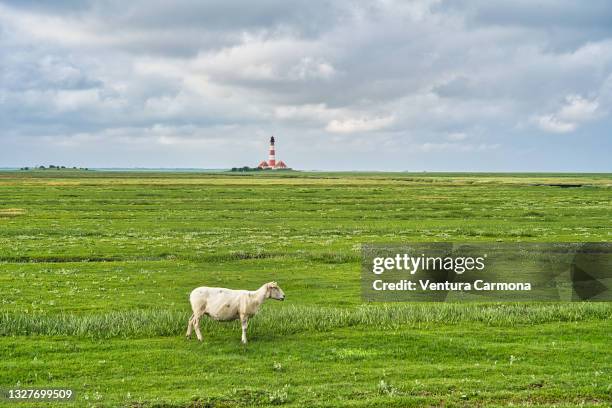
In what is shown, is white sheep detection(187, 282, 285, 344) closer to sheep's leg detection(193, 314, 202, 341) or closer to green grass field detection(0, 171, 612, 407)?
sheep's leg detection(193, 314, 202, 341)

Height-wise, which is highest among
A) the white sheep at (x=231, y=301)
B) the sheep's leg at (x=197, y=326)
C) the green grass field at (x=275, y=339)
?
the white sheep at (x=231, y=301)

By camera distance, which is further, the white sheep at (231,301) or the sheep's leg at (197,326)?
the sheep's leg at (197,326)

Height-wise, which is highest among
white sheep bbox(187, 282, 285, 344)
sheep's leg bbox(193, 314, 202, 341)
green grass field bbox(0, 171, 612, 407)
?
white sheep bbox(187, 282, 285, 344)

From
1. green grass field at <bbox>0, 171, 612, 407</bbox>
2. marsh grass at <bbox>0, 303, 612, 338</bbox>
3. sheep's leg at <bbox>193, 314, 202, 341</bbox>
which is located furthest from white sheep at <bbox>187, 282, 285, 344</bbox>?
marsh grass at <bbox>0, 303, 612, 338</bbox>

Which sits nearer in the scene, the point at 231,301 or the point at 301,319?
the point at 231,301

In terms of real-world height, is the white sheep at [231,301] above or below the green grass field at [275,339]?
above

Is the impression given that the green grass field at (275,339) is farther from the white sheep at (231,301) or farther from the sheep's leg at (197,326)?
the white sheep at (231,301)

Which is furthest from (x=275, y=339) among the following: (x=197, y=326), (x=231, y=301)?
(x=197, y=326)

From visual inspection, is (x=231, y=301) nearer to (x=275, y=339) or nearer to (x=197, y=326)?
(x=197, y=326)

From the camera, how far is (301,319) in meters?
22.8

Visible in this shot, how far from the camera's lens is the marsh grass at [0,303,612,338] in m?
21.4

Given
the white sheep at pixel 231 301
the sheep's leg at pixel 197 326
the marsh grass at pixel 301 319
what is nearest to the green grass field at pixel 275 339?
the marsh grass at pixel 301 319

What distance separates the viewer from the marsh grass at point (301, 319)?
2142 cm

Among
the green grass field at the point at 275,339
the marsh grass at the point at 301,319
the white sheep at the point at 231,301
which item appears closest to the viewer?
the green grass field at the point at 275,339
